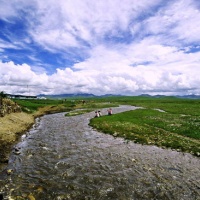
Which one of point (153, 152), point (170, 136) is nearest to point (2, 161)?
point (153, 152)

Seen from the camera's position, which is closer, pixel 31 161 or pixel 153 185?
pixel 153 185

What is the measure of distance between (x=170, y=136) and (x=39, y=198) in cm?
2417

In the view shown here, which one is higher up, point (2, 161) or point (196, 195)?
point (2, 161)

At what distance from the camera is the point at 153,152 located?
83.9 ft

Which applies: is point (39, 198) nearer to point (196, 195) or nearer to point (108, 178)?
point (108, 178)

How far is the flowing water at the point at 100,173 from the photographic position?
595 inches

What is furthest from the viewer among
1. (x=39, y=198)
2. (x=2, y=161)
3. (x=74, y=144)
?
(x=74, y=144)

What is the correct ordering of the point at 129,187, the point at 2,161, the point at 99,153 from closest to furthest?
the point at 129,187, the point at 2,161, the point at 99,153

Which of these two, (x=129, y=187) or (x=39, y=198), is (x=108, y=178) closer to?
(x=129, y=187)

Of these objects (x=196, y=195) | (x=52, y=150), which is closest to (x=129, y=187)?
(x=196, y=195)

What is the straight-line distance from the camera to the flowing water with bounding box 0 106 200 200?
15.1 meters

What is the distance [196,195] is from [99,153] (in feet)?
41.0

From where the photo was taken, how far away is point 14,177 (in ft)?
58.0

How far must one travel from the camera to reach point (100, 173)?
61.9 feet
